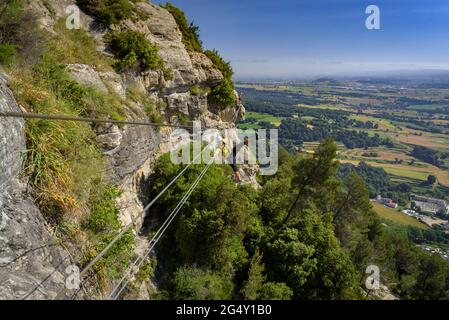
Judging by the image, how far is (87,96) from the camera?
9.83 m

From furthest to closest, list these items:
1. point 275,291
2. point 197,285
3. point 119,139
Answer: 1. point 275,291
2. point 197,285
3. point 119,139

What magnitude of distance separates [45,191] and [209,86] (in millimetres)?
15832

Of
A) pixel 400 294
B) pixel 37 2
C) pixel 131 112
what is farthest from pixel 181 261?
pixel 400 294

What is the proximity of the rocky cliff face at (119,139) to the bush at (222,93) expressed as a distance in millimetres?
477

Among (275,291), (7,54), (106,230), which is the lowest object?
(275,291)

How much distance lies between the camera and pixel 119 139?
10.8 meters

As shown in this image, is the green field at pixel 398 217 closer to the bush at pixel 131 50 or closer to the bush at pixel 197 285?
the bush at pixel 197 285

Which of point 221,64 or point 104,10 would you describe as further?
point 221,64

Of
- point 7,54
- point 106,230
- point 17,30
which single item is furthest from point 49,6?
point 106,230

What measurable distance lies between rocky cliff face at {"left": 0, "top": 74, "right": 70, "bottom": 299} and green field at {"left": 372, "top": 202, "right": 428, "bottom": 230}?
76.0 metres

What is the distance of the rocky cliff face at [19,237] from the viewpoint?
4719 mm

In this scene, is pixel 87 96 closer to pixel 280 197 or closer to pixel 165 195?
pixel 165 195

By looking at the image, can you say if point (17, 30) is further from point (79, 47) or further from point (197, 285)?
point (197, 285)

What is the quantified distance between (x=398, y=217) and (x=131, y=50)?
7638cm
